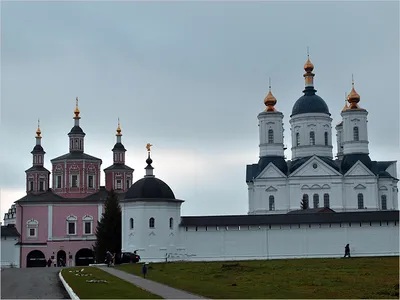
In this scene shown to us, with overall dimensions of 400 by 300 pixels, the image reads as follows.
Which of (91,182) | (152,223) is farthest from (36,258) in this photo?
(152,223)

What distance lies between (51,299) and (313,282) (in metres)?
8.68

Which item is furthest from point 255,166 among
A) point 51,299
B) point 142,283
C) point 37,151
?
point 51,299

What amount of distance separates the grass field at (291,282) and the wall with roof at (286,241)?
12129 mm

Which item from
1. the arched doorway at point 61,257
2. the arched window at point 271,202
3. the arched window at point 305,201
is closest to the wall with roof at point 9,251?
the arched doorway at point 61,257

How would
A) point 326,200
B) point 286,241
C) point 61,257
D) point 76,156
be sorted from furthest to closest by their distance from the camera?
1. point 76,156
2. point 61,257
3. point 326,200
4. point 286,241

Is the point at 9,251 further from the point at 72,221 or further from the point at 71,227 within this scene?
the point at 72,221

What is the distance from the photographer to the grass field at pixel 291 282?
20.9 metres

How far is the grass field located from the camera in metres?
20.9

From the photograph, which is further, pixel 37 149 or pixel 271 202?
pixel 37 149

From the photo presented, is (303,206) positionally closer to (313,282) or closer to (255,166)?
(255,166)

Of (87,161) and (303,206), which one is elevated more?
(87,161)

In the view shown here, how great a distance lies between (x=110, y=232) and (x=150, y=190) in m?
6.66

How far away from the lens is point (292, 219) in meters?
47.0

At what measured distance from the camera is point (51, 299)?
20.0 meters
